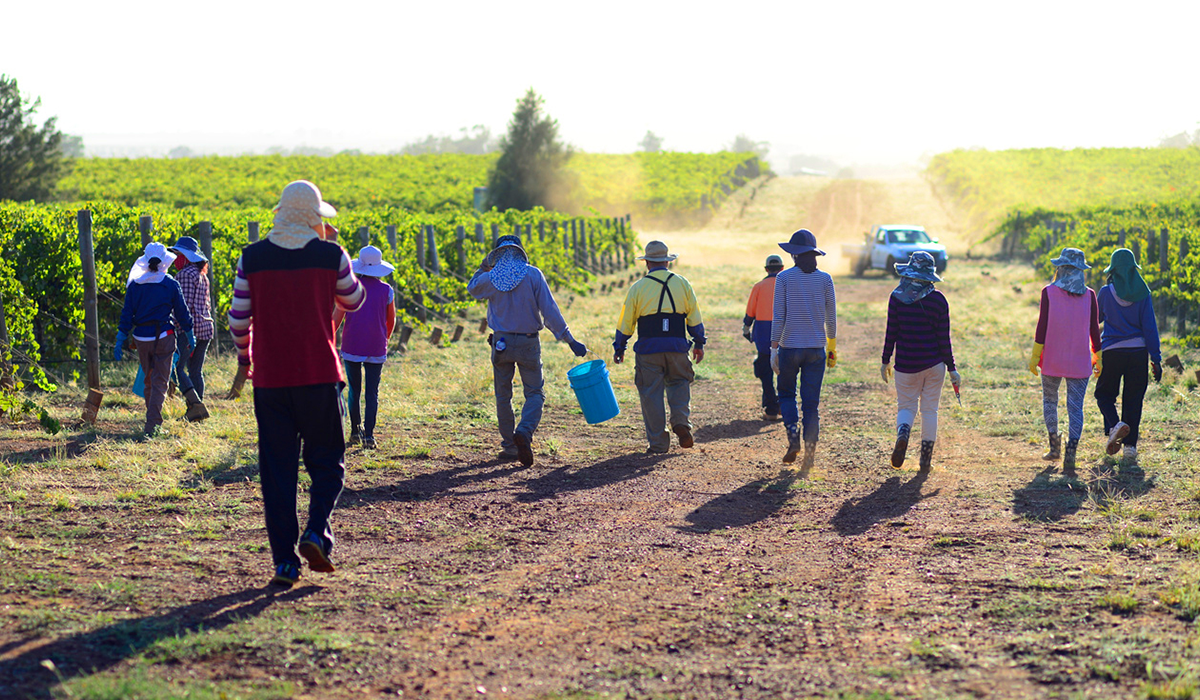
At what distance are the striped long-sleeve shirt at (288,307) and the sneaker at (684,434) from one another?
4.72 metres

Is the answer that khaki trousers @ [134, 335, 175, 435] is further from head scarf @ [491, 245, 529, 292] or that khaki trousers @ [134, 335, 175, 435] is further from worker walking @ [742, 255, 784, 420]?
worker walking @ [742, 255, 784, 420]

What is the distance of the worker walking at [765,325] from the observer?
11234 millimetres

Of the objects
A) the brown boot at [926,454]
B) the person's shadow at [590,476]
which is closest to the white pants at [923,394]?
the brown boot at [926,454]

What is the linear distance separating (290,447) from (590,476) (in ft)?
11.7

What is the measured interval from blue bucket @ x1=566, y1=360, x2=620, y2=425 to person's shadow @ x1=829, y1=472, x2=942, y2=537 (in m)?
2.49

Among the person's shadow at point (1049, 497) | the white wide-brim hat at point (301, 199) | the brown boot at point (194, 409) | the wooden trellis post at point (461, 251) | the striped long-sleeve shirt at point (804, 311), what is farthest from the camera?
the wooden trellis post at point (461, 251)

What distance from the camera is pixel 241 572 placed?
580cm

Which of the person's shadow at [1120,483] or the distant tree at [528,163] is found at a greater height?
the distant tree at [528,163]

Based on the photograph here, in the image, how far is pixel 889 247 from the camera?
33.1m

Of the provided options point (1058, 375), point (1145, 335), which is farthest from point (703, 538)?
point (1145, 335)

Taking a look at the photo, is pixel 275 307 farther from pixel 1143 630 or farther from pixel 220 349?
pixel 220 349

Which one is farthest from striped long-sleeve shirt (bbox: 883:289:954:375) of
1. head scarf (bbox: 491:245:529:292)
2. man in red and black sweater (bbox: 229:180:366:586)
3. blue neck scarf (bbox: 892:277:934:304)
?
man in red and black sweater (bbox: 229:180:366:586)

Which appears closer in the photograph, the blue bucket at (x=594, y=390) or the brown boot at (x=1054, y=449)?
the brown boot at (x=1054, y=449)

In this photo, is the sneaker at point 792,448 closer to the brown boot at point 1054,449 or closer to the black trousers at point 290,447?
the brown boot at point 1054,449
